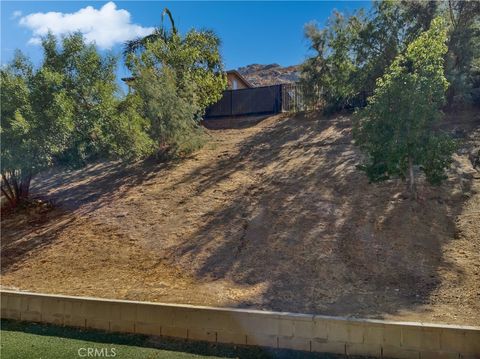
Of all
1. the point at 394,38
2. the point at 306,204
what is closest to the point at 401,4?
the point at 394,38

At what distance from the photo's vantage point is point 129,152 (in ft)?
35.1

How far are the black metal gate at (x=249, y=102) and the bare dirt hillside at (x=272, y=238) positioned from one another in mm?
4906

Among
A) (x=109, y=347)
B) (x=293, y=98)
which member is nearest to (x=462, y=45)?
(x=293, y=98)

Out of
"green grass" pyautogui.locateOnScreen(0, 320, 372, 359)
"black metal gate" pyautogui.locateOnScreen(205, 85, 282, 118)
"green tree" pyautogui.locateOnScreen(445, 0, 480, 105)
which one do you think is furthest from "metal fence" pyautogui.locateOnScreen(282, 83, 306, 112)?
"green grass" pyautogui.locateOnScreen(0, 320, 372, 359)

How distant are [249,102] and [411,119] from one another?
10.3 m

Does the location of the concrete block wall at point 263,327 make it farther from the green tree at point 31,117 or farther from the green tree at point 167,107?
the green tree at point 167,107

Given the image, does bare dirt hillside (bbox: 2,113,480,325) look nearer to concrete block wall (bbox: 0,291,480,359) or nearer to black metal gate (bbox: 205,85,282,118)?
concrete block wall (bbox: 0,291,480,359)

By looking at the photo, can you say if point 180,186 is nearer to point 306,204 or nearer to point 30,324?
point 306,204

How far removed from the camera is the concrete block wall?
168 inches

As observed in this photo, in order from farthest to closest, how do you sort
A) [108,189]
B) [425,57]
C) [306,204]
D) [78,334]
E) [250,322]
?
[108,189], [306,204], [425,57], [78,334], [250,322]

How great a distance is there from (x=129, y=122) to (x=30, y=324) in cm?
583

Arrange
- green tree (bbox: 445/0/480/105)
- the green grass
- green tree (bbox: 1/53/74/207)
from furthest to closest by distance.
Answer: green tree (bbox: 445/0/480/105) < green tree (bbox: 1/53/74/207) < the green grass

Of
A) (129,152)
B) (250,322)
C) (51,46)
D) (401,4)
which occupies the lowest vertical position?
(250,322)

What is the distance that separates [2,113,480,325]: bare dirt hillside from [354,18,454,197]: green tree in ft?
2.89
